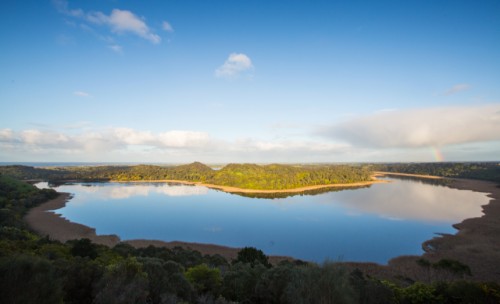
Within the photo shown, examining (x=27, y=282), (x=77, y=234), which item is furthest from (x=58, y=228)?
(x=27, y=282)

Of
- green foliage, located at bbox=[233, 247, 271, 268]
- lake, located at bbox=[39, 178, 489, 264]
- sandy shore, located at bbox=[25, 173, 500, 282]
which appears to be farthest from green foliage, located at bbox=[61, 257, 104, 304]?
lake, located at bbox=[39, 178, 489, 264]

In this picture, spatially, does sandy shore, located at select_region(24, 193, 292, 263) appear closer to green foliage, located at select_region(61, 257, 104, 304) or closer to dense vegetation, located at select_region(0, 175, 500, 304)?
dense vegetation, located at select_region(0, 175, 500, 304)

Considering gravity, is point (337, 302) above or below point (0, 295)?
below

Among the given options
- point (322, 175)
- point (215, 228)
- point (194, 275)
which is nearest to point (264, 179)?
point (322, 175)

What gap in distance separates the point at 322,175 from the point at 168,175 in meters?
95.0

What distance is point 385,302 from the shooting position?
1320cm

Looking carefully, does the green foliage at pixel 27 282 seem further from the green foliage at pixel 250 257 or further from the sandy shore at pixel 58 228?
the sandy shore at pixel 58 228

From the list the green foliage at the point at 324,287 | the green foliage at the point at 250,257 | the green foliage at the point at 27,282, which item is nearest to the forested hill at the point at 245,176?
the green foliage at the point at 250,257

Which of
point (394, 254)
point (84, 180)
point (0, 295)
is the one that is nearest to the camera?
point (0, 295)

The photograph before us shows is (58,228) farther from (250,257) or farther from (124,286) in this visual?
(124,286)

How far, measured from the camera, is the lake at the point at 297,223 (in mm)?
34719

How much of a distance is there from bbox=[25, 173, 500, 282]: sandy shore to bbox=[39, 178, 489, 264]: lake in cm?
202

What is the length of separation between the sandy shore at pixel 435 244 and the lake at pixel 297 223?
2.02m

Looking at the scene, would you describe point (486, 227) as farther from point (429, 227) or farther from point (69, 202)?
point (69, 202)
